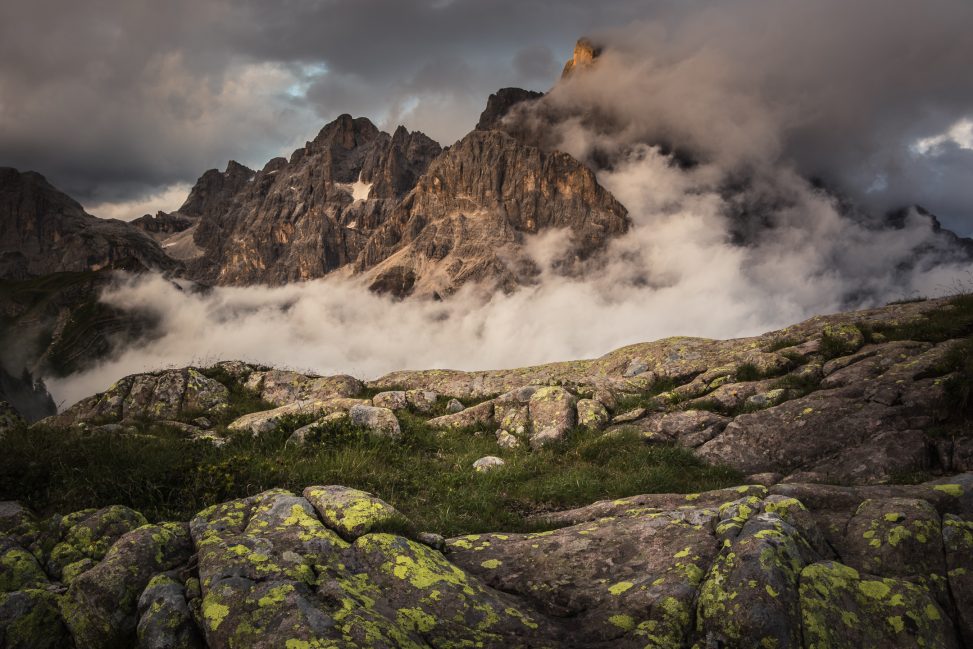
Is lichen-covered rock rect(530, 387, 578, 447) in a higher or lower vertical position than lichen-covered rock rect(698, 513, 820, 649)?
higher

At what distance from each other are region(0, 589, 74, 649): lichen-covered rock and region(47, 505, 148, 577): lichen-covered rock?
1.03 metres

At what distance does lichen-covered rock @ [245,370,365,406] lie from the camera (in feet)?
82.9

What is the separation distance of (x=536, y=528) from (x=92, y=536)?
7401mm

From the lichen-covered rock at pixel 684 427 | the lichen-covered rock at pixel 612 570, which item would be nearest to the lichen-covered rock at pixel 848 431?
the lichen-covered rock at pixel 684 427

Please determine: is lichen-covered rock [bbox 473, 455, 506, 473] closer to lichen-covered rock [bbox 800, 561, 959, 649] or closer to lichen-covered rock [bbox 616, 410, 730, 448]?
lichen-covered rock [bbox 616, 410, 730, 448]

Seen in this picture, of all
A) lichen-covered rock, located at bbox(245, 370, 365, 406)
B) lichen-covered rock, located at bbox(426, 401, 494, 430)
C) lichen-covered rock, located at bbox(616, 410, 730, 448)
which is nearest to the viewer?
lichen-covered rock, located at bbox(616, 410, 730, 448)

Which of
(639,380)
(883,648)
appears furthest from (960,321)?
(883,648)

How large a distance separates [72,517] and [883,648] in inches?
442

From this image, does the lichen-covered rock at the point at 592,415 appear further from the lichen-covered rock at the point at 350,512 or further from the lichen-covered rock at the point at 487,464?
the lichen-covered rock at the point at 350,512

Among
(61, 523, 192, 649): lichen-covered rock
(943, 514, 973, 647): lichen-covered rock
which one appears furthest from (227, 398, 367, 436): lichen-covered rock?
(943, 514, 973, 647): lichen-covered rock

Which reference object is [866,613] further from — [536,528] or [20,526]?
[20,526]

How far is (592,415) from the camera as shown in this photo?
1778cm

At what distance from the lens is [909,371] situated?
45.9 ft

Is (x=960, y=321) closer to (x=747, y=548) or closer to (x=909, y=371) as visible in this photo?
(x=909, y=371)
